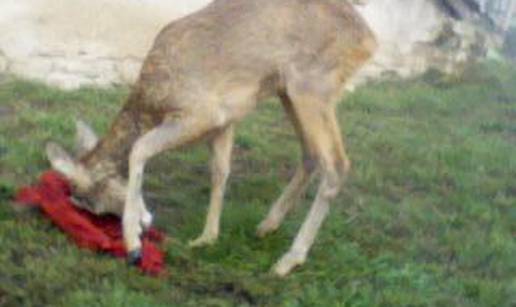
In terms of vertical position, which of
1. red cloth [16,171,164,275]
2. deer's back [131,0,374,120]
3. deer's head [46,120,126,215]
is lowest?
red cloth [16,171,164,275]

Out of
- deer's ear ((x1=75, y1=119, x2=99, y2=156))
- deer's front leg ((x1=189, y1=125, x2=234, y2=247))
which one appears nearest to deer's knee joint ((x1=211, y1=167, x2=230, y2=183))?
deer's front leg ((x1=189, y1=125, x2=234, y2=247))

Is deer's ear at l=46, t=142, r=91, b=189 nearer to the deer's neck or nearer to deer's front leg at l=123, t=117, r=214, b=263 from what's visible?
the deer's neck

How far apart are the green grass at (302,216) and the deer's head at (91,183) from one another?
0.85 feet

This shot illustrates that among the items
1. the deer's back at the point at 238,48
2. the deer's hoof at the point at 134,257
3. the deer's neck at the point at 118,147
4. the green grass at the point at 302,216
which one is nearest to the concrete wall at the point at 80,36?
the green grass at the point at 302,216

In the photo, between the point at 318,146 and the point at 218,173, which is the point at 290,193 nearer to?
the point at 218,173

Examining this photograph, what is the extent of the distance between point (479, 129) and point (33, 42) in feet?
13.7

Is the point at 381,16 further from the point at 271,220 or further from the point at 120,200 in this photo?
the point at 120,200

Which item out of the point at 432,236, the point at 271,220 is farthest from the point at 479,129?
the point at 271,220

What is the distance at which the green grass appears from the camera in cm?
612

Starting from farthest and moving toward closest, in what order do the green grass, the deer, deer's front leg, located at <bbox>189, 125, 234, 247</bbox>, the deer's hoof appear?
1. deer's front leg, located at <bbox>189, 125, 234, 247</bbox>
2. the deer
3. the deer's hoof
4. the green grass

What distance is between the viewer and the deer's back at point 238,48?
656 centimetres

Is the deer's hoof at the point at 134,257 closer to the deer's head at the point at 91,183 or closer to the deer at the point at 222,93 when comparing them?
the deer at the point at 222,93

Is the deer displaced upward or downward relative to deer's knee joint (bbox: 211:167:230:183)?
upward

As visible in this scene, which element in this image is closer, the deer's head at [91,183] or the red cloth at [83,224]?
the red cloth at [83,224]
